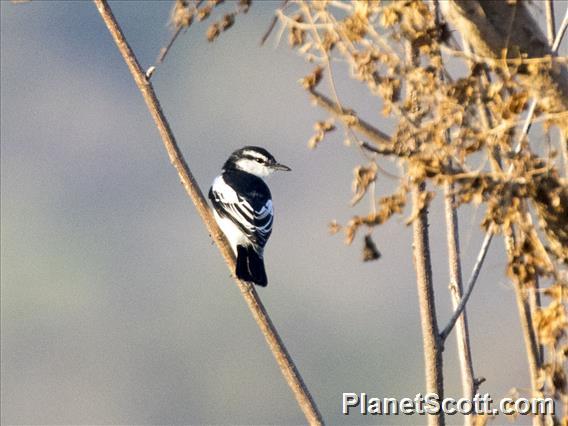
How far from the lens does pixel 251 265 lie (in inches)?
381

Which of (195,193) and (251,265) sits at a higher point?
(195,193)

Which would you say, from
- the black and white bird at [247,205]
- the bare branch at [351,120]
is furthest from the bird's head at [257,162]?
the bare branch at [351,120]

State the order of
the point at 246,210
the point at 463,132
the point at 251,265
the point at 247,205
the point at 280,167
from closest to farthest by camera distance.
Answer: the point at 463,132 < the point at 251,265 < the point at 246,210 < the point at 247,205 < the point at 280,167

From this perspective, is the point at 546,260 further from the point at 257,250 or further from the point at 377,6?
the point at 257,250

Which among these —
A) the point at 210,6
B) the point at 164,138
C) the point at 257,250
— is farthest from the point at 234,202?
the point at 210,6

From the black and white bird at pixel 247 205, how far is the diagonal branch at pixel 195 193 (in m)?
2.14

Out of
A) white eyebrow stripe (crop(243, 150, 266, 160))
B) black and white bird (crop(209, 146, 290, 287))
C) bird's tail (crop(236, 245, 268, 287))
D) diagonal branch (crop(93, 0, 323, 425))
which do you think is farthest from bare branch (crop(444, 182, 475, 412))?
white eyebrow stripe (crop(243, 150, 266, 160))

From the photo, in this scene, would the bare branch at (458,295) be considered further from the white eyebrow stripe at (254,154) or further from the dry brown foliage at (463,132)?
the white eyebrow stripe at (254,154)

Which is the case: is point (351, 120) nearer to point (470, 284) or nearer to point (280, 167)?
point (470, 284)

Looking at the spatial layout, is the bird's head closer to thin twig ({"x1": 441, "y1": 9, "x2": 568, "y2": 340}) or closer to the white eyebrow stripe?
the white eyebrow stripe

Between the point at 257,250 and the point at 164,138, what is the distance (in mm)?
3428

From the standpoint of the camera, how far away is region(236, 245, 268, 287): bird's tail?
9.19 meters

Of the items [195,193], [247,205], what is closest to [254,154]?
[247,205]

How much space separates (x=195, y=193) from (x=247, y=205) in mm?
3802
